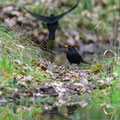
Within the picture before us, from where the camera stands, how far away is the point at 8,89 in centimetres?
596

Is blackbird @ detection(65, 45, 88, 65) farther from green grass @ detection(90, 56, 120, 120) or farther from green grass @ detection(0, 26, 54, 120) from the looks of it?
green grass @ detection(0, 26, 54, 120)

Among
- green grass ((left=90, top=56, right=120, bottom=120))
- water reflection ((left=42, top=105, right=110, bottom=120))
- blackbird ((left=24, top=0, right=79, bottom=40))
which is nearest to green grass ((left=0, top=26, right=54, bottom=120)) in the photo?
water reflection ((left=42, top=105, right=110, bottom=120))

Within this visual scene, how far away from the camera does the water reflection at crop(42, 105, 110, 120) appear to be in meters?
4.96

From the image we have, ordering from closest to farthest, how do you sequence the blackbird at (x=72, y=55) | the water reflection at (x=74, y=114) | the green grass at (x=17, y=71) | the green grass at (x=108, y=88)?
the water reflection at (x=74, y=114) < the green grass at (x=17, y=71) < the green grass at (x=108, y=88) < the blackbird at (x=72, y=55)

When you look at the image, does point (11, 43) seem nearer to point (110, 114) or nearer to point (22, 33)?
point (22, 33)

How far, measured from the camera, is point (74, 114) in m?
5.21

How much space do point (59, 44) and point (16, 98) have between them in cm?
970

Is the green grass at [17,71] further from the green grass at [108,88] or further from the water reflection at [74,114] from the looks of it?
the green grass at [108,88]

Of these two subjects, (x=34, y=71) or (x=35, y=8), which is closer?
(x=34, y=71)

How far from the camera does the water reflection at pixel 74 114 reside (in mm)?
4957

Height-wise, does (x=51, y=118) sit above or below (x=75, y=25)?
below

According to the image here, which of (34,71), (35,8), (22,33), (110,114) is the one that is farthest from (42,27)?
(110,114)

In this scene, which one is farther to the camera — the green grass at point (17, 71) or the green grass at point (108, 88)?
the green grass at point (108, 88)

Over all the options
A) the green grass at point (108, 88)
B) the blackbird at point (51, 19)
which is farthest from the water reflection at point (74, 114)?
the blackbird at point (51, 19)
